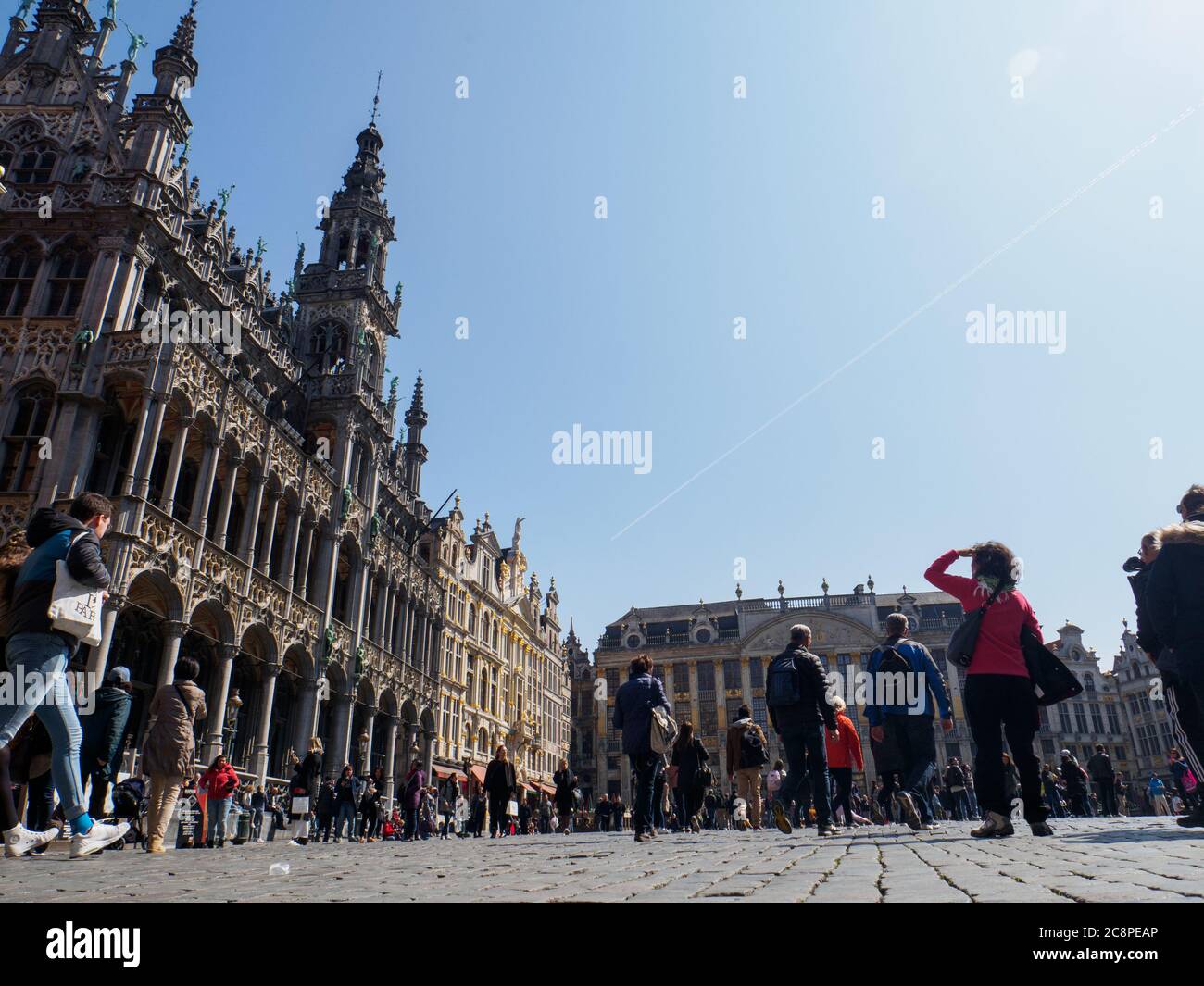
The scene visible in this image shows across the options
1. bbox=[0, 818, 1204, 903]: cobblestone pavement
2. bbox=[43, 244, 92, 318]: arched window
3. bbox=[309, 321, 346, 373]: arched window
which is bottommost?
bbox=[0, 818, 1204, 903]: cobblestone pavement

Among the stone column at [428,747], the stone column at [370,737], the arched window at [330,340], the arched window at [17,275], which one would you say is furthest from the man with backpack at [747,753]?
the stone column at [428,747]

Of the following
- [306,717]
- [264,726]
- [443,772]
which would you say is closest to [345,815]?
[264,726]

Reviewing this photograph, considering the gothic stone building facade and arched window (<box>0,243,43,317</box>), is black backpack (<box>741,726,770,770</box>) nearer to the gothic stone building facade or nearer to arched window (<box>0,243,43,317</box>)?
the gothic stone building facade

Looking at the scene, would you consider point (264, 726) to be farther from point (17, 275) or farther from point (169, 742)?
point (169, 742)

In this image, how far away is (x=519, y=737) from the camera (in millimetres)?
53844

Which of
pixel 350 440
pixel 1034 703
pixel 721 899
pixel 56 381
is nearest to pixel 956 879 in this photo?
pixel 721 899

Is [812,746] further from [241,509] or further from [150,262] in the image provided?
[241,509]

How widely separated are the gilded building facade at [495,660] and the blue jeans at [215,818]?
76.0 feet

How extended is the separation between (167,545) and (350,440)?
1150 centimetres

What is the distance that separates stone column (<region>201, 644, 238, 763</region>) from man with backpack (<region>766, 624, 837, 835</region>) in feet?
52.9

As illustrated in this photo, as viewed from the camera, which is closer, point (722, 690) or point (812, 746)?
point (812, 746)

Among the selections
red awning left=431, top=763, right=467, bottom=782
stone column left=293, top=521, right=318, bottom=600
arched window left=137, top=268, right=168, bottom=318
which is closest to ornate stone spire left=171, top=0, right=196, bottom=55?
arched window left=137, top=268, right=168, bottom=318

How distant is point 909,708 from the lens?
8.71 m

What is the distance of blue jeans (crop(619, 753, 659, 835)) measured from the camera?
982 centimetres
